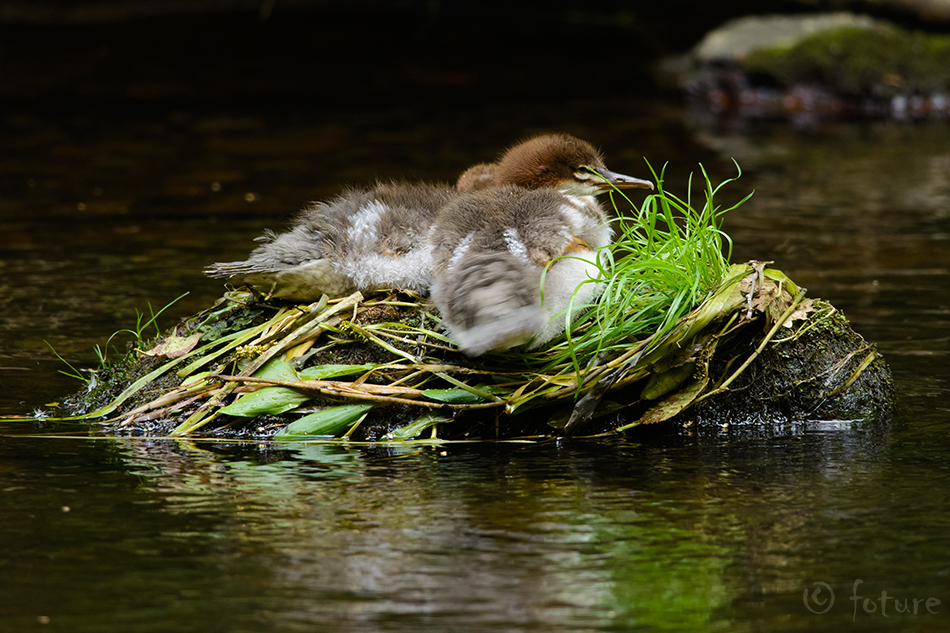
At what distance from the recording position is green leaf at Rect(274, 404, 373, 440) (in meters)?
5.26

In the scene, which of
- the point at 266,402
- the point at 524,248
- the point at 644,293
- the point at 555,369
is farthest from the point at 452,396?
the point at 644,293

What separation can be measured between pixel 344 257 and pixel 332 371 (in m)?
0.54

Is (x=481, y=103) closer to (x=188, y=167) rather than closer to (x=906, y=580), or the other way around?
(x=188, y=167)

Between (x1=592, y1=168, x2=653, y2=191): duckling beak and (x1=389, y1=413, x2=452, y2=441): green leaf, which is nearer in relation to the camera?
(x1=389, y1=413, x2=452, y2=441): green leaf

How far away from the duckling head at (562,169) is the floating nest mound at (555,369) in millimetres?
339

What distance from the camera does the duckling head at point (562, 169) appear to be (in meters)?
5.78

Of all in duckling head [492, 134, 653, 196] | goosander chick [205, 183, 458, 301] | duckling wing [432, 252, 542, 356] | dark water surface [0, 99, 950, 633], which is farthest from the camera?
duckling head [492, 134, 653, 196]

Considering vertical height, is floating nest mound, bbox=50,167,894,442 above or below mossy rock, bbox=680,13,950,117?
below

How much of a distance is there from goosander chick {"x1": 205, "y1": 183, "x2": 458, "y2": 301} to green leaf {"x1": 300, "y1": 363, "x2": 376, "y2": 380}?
409 millimetres

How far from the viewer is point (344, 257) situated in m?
5.50

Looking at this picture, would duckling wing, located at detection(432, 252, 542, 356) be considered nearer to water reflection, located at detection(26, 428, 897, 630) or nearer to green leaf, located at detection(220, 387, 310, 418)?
water reflection, located at detection(26, 428, 897, 630)

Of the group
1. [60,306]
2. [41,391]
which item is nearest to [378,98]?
[60,306]

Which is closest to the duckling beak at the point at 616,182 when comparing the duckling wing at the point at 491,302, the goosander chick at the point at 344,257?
the goosander chick at the point at 344,257

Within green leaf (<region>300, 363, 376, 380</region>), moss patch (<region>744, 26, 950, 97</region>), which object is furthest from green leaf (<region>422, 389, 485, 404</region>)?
moss patch (<region>744, 26, 950, 97</region>)
